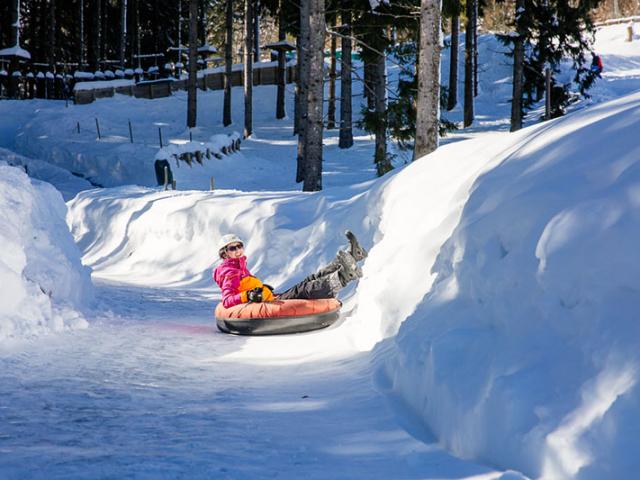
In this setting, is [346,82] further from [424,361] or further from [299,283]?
[424,361]

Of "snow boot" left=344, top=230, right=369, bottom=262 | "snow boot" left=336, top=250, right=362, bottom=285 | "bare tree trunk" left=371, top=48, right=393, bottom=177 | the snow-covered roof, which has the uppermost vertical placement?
the snow-covered roof

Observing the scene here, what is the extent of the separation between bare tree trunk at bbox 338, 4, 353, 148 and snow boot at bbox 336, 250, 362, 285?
11505 millimetres

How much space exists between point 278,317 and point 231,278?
105cm

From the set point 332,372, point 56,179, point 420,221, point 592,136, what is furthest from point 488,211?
point 56,179

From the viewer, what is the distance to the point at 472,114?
106 feet

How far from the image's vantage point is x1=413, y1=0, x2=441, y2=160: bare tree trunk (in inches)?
479

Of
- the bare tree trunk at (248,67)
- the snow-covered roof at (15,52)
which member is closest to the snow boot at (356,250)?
the bare tree trunk at (248,67)

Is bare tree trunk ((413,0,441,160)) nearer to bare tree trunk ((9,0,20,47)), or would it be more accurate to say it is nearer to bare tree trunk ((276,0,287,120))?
bare tree trunk ((276,0,287,120))

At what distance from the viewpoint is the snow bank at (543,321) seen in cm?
346

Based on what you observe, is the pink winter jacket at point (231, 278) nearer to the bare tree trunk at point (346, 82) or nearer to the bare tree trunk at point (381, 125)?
the bare tree trunk at point (381, 125)

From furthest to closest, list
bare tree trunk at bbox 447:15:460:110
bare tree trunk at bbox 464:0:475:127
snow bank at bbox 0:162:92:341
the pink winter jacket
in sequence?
1. bare tree trunk at bbox 447:15:460:110
2. bare tree trunk at bbox 464:0:475:127
3. the pink winter jacket
4. snow bank at bbox 0:162:92:341

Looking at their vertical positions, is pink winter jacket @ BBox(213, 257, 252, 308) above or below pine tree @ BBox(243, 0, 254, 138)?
below

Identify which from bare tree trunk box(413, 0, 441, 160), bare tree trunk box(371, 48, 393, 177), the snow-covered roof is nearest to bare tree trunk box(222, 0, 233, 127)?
the snow-covered roof

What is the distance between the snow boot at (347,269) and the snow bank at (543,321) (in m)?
2.89
